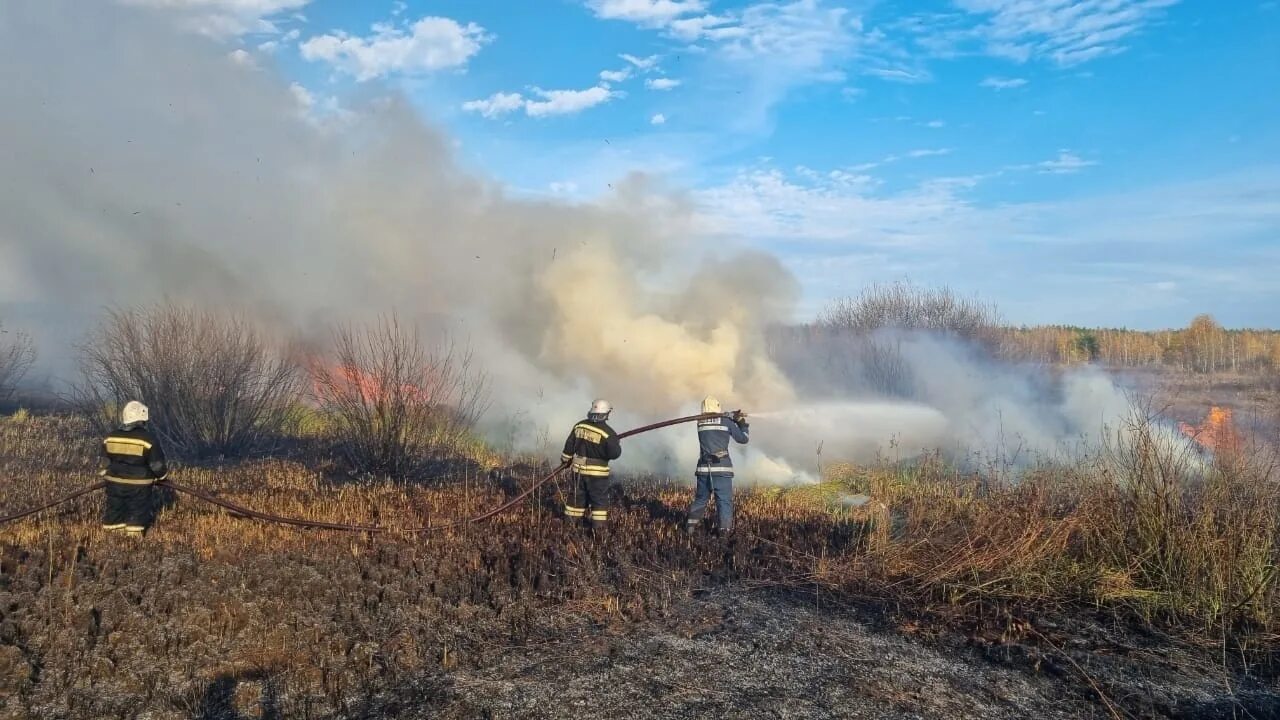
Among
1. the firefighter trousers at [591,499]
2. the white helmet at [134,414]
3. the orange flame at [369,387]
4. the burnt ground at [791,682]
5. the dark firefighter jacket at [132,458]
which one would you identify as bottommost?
the burnt ground at [791,682]

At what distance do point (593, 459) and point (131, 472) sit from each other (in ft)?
15.2

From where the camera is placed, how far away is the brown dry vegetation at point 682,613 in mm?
5176

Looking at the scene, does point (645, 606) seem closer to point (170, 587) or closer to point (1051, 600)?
point (1051, 600)

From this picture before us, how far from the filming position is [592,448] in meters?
9.09

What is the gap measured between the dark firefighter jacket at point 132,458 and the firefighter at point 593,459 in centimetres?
412

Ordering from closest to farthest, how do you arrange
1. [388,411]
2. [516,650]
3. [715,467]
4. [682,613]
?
[516,650] → [682,613] → [715,467] → [388,411]

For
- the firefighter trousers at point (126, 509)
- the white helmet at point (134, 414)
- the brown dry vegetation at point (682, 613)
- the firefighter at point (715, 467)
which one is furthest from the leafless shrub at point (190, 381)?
the firefighter at point (715, 467)

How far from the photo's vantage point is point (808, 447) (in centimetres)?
1672

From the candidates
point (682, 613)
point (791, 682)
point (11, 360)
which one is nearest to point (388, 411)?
point (682, 613)

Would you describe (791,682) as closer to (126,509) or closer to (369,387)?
(126,509)

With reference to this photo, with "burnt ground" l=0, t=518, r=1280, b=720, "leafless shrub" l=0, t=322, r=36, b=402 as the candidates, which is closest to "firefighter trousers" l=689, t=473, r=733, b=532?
"burnt ground" l=0, t=518, r=1280, b=720

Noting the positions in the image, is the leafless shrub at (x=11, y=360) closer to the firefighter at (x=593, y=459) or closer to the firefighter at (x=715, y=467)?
the firefighter at (x=593, y=459)

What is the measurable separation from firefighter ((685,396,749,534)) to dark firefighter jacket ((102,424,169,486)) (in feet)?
18.2

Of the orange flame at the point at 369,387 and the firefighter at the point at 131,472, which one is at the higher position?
the orange flame at the point at 369,387
